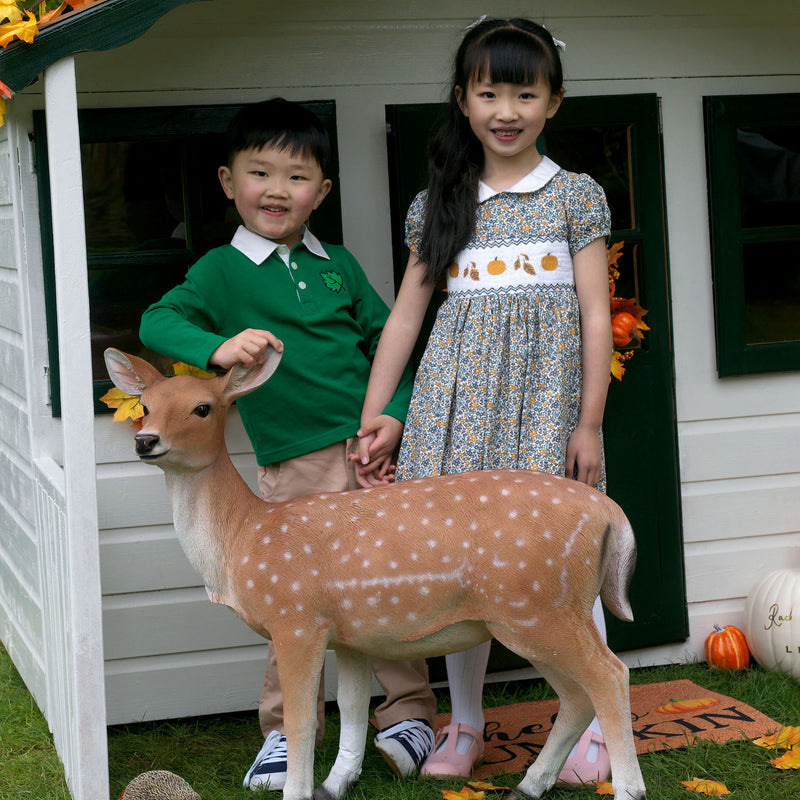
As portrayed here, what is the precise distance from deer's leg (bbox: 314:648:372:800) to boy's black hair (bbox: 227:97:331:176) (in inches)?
62.6

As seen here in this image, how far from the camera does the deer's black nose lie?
288cm

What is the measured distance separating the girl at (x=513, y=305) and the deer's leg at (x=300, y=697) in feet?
2.14

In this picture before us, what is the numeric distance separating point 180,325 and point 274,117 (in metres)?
0.78

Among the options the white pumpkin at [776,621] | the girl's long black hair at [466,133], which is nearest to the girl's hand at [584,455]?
the girl's long black hair at [466,133]

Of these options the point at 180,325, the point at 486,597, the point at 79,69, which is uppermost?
the point at 79,69

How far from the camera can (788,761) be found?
358cm

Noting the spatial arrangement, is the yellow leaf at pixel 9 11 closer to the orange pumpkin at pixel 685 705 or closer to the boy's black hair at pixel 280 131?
the boy's black hair at pixel 280 131

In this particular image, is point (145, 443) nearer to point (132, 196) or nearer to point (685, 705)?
point (132, 196)

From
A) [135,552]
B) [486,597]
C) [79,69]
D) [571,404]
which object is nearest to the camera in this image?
[486,597]

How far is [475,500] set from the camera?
2984 mm

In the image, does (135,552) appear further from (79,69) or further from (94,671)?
(79,69)

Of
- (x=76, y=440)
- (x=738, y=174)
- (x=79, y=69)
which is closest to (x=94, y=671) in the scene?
(x=76, y=440)

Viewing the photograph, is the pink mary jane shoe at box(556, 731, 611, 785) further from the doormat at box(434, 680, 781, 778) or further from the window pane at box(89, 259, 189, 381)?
the window pane at box(89, 259, 189, 381)

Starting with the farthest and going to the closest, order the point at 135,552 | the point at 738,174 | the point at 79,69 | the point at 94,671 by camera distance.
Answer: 1. the point at 738,174
2. the point at 135,552
3. the point at 79,69
4. the point at 94,671
